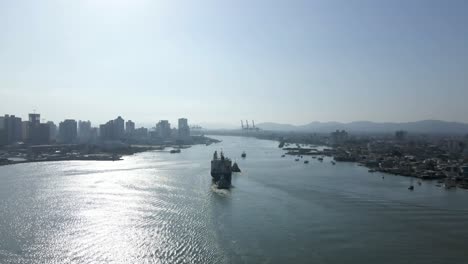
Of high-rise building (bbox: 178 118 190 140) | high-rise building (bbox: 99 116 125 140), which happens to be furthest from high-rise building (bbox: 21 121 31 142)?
high-rise building (bbox: 178 118 190 140)

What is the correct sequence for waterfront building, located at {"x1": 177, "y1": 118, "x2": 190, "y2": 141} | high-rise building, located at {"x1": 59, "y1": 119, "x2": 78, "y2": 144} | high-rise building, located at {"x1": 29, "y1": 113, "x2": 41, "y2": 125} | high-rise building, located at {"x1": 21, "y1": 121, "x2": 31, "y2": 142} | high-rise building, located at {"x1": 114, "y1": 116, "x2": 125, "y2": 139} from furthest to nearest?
waterfront building, located at {"x1": 177, "y1": 118, "x2": 190, "y2": 141}, high-rise building, located at {"x1": 114, "y1": 116, "x2": 125, "y2": 139}, high-rise building, located at {"x1": 59, "y1": 119, "x2": 78, "y2": 144}, high-rise building, located at {"x1": 29, "y1": 113, "x2": 41, "y2": 125}, high-rise building, located at {"x1": 21, "y1": 121, "x2": 31, "y2": 142}

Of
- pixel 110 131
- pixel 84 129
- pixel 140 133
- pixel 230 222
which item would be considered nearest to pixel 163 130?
pixel 140 133

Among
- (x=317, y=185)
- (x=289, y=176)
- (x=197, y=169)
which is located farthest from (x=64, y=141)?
(x=317, y=185)

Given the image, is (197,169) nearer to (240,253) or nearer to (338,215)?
(338,215)

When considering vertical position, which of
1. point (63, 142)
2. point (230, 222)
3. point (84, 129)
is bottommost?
point (230, 222)

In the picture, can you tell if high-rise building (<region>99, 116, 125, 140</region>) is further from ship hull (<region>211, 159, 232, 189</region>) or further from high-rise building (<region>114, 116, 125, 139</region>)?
ship hull (<region>211, 159, 232, 189</region>)

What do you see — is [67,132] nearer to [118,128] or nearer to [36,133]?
[36,133]

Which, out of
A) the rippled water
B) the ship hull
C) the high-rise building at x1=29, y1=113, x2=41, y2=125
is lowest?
the rippled water

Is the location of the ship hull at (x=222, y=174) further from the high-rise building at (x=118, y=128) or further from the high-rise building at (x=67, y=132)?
the high-rise building at (x=118, y=128)

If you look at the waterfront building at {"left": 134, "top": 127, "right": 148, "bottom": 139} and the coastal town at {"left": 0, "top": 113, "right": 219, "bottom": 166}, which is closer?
the coastal town at {"left": 0, "top": 113, "right": 219, "bottom": 166}
